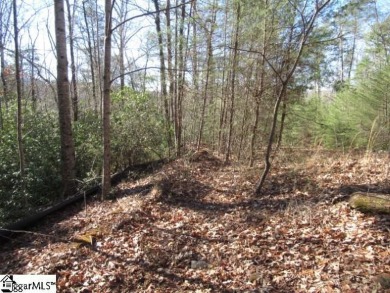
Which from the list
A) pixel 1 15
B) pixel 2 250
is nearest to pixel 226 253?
pixel 2 250

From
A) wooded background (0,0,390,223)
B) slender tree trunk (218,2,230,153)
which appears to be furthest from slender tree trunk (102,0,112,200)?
slender tree trunk (218,2,230,153)

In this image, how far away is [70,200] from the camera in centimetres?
687

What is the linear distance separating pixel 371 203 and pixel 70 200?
5745mm

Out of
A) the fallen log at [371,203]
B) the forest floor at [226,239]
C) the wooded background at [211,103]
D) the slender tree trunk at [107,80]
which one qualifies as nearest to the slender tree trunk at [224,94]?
the wooded background at [211,103]

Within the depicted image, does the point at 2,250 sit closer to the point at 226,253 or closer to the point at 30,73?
the point at 226,253

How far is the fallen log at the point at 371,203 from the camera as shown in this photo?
159 inches

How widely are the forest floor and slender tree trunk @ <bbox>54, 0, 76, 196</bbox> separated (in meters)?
1.23

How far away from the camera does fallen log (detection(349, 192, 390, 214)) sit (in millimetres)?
4039

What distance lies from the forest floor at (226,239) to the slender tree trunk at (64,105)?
1227 mm

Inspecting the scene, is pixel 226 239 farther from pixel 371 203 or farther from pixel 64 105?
pixel 64 105

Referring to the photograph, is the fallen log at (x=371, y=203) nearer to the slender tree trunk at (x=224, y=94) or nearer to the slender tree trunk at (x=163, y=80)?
the slender tree trunk at (x=224, y=94)

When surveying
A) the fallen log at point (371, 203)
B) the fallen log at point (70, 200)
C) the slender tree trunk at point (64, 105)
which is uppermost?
the slender tree trunk at point (64, 105)

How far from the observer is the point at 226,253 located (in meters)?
3.93

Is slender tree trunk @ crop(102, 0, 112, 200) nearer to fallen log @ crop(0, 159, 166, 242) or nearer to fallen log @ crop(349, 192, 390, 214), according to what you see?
fallen log @ crop(0, 159, 166, 242)
